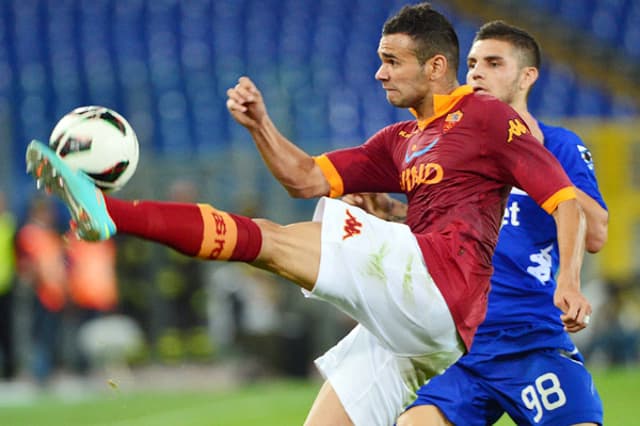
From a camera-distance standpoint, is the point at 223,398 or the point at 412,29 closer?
the point at 412,29

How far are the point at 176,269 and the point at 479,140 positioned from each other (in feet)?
29.5

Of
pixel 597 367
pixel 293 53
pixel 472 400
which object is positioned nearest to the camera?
pixel 472 400

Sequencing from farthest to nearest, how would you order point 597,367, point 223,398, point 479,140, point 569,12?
point 569,12
point 597,367
point 223,398
point 479,140

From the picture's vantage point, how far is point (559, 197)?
464cm

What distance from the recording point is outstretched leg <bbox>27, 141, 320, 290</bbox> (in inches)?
161

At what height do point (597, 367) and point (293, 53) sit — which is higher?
point (293, 53)

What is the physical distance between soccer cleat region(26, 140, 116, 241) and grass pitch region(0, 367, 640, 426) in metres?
5.43

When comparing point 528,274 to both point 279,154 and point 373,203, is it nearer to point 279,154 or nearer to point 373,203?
point 373,203

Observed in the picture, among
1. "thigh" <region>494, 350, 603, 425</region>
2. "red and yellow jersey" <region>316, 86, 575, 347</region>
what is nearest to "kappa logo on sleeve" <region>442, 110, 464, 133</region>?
"red and yellow jersey" <region>316, 86, 575, 347</region>

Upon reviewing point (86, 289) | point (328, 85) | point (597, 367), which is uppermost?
point (328, 85)

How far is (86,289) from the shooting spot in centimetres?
1316

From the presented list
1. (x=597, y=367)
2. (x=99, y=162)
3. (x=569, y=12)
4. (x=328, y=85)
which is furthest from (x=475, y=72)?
(x=569, y=12)

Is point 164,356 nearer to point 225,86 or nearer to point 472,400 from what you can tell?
point 225,86

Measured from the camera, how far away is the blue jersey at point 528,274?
5.29 metres
